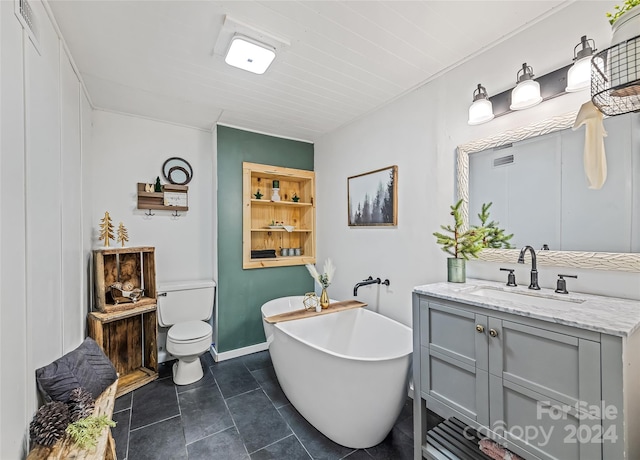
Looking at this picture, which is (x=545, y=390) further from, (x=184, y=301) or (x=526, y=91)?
(x=184, y=301)

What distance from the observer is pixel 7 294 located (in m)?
0.96

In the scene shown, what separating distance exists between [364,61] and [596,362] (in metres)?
1.98

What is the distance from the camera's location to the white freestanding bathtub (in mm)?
1638

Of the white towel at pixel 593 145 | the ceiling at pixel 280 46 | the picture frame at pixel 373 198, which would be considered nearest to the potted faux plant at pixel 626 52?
the white towel at pixel 593 145

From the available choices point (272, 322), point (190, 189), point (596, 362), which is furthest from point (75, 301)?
point (596, 362)

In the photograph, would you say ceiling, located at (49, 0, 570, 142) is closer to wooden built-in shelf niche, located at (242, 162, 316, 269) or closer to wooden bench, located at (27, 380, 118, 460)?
wooden built-in shelf niche, located at (242, 162, 316, 269)

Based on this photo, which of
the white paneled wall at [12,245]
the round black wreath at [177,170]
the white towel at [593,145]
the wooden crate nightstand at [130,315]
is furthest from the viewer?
the round black wreath at [177,170]

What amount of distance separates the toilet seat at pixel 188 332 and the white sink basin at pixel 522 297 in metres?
2.24

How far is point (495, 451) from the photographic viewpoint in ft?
4.19

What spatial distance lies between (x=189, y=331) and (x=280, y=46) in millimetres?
2467

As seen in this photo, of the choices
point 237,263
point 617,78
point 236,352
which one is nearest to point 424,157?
point 617,78

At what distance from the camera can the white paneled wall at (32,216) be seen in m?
0.96

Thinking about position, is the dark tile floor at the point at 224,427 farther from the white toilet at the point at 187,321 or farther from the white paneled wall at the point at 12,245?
the white paneled wall at the point at 12,245

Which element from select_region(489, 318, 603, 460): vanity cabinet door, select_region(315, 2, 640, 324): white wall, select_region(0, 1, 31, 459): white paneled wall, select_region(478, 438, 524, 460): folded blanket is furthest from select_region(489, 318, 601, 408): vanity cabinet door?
select_region(0, 1, 31, 459): white paneled wall
